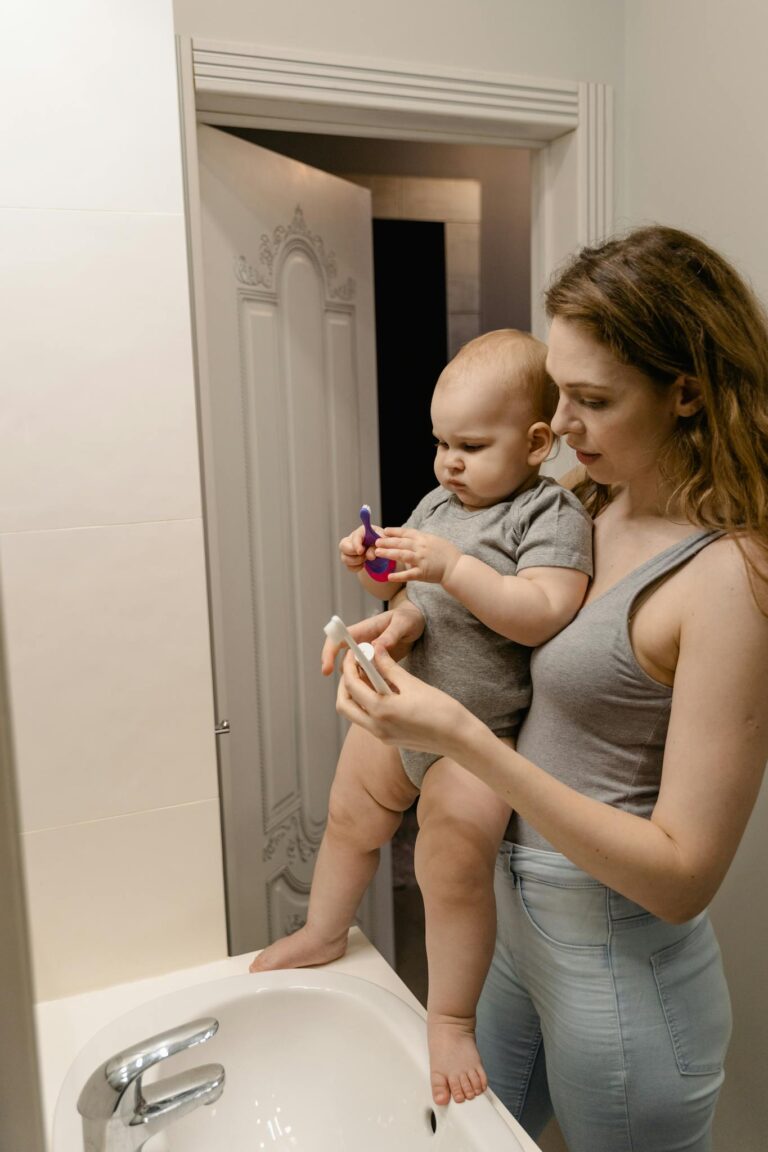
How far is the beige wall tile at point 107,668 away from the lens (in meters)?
1.20

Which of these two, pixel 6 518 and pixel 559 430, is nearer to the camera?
pixel 559 430

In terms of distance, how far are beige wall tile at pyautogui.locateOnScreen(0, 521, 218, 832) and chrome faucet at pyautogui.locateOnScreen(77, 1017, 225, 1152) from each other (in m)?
0.42

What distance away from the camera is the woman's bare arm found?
88 cm

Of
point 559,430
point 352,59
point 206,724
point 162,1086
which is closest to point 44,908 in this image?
point 206,724

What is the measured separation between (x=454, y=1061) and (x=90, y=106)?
1.18 meters

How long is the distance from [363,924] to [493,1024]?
1057mm

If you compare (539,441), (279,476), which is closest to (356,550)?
(539,441)

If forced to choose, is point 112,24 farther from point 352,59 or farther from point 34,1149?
point 34,1149

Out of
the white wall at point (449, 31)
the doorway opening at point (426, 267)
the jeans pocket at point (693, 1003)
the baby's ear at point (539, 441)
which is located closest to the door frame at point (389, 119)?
the white wall at point (449, 31)

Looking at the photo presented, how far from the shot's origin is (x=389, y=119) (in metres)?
1.76

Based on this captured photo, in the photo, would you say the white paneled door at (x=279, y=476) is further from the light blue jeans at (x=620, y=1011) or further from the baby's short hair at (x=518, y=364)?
the light blue jeans at (x=620, y=1011)

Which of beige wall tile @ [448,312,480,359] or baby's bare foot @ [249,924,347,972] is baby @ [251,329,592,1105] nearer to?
baby's bare foot @ [249,924,347,972]

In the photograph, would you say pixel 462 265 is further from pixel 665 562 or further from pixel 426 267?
pixel 665 562

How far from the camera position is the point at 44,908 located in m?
1.26
